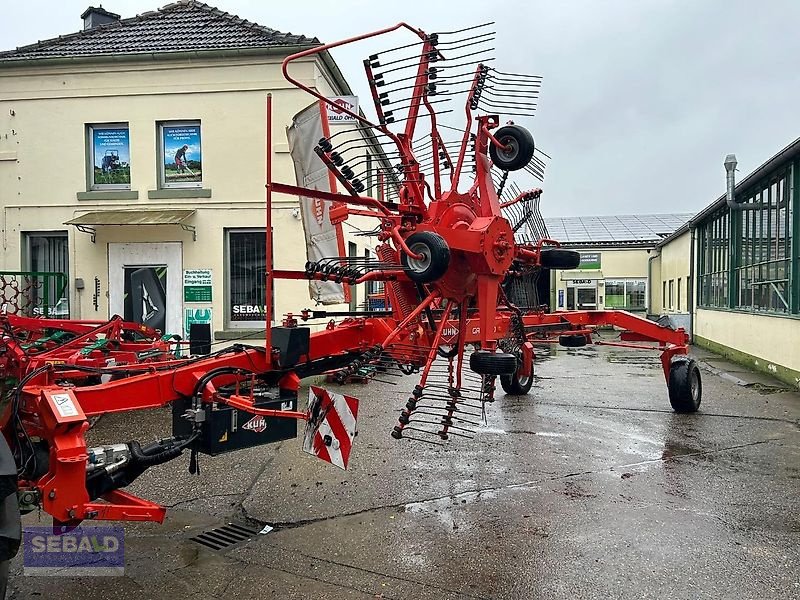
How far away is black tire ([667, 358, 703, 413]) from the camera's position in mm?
8789

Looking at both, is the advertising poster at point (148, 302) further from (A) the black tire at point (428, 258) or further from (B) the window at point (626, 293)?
(B) the window at point (626, 293)

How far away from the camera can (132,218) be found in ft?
36.5

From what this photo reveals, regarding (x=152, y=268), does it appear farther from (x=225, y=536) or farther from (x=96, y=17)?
(x=225, y=536)

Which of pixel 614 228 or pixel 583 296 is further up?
pixel 614 228

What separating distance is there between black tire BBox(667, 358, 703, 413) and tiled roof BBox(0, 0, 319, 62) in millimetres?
8038

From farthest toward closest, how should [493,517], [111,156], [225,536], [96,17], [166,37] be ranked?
[96,17] < [166,37] < [111,156] < [493,517] < [225,536]

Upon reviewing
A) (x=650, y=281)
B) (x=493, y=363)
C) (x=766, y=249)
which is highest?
(x=766, y=249)

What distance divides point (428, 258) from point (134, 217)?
8.53 m

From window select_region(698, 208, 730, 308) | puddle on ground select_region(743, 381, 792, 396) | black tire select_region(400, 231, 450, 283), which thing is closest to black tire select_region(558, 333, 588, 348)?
puddle on ground select_region(743, 381, 792, 396)

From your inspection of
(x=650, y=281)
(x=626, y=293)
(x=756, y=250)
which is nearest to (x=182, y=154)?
(x=756, y=250)

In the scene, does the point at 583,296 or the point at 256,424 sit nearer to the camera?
the point at 256,424

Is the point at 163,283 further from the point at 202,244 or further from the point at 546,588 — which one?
the point at 546,588

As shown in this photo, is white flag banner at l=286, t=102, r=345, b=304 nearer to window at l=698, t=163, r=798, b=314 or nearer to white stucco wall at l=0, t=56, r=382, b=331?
white stucco wall at l=0, t=56, r=382, b=331

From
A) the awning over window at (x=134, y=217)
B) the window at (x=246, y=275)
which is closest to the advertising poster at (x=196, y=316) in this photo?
the window at (x=246, y=275)
